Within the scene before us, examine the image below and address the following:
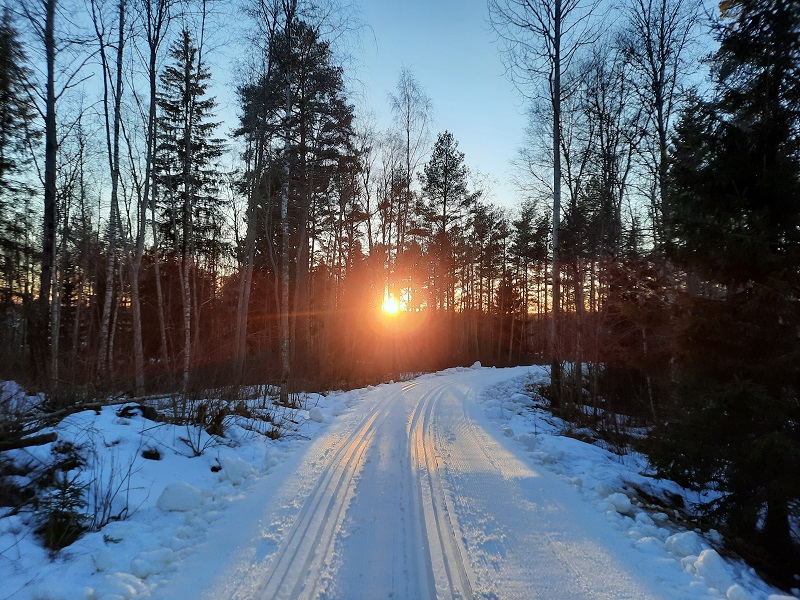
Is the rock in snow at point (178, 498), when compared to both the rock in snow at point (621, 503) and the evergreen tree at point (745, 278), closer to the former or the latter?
the rock in snow at point (621, 503)

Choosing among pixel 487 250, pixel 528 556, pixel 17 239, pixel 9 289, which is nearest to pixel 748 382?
pixel 528 556

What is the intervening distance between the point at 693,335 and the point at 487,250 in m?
32.4

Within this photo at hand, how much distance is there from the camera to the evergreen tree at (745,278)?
16.5 ft

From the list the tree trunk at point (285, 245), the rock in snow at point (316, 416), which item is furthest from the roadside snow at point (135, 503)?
the tree trunk at point (285, 245)

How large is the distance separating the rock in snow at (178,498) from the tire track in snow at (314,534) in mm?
1275

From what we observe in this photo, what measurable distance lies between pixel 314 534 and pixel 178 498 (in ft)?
5.84

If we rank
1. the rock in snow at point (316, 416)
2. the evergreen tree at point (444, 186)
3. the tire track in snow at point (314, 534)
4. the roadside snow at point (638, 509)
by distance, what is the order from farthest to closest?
→ the evergreen tree at point (444, 186), the rock in snow at point (316, 416), the roadside snow at point (638, 509), the tire track in snow at point (314, 534)

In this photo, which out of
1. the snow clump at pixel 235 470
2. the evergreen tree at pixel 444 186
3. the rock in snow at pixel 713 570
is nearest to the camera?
the rock in snow at pixel 713 570

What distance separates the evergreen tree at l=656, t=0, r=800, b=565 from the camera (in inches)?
199

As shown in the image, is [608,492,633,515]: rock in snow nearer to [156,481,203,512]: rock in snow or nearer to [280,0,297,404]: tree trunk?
[156,481,203,512]: rock in snow

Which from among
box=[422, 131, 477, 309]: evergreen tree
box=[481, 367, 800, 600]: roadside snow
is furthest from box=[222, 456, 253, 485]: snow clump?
box=[422, 131, 477, 309]: evergreen tree

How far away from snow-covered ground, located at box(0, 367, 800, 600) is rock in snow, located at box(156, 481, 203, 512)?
0.05 feet

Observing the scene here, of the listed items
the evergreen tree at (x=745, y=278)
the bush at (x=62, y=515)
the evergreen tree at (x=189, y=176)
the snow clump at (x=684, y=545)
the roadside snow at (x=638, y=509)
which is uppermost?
the evergreen tree at (x=189, y=176)

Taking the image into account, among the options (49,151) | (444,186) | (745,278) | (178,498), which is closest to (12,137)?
(49,151)
